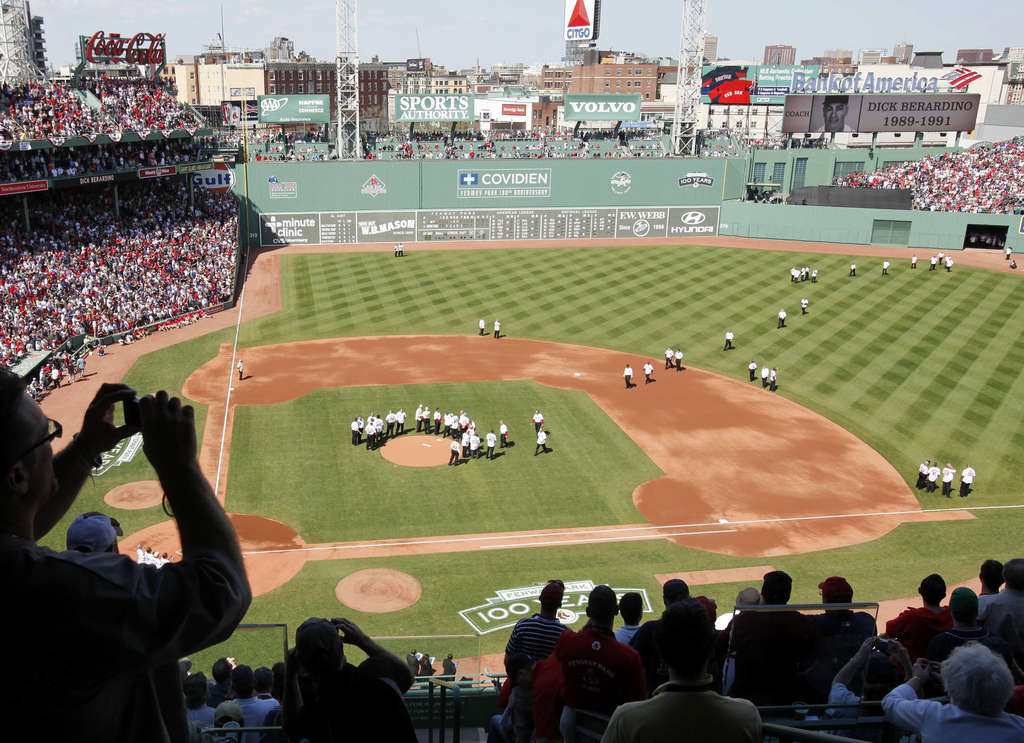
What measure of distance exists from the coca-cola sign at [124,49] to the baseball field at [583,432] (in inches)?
549

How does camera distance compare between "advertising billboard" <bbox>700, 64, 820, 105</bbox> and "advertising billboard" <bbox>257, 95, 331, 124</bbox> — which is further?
"advertising billboard" <bbox>700, 64, 820, 105</bbox>

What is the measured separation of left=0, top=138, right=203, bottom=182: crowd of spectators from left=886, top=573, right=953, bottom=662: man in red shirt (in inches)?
1671

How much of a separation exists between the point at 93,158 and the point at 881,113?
54805mm

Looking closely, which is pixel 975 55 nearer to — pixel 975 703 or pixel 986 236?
pixel 986 236

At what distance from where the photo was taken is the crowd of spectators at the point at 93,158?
132 ft

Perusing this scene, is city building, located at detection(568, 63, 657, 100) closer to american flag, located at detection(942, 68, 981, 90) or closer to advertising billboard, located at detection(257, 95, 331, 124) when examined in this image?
american flag, located at detection(942, 68, 981, 90)

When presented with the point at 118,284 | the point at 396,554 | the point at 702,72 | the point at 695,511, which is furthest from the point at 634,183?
the point at 396,554

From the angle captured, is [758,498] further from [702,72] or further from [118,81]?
[702,72]

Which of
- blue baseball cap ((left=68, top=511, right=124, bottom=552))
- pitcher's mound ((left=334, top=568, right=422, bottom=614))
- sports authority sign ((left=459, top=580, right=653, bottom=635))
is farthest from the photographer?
pitcher's mound ((left=334, top=568, right=422, bottom=614))

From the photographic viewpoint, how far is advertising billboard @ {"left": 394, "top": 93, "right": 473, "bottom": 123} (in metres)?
65.4

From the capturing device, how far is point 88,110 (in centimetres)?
4575

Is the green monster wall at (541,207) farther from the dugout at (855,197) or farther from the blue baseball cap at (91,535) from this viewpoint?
the blue baseball cap at (91,535)

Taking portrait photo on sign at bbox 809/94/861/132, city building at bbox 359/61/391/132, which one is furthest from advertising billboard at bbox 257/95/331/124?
city building at bbox 359/61/391/132

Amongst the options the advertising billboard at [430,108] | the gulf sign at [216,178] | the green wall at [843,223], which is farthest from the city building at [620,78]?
the gulf sign at [216,178]
